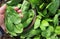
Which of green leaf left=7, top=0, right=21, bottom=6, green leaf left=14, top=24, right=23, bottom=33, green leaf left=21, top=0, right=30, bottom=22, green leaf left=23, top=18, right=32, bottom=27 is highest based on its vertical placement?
green leaf left=7, top=0, right=21, bottom=6

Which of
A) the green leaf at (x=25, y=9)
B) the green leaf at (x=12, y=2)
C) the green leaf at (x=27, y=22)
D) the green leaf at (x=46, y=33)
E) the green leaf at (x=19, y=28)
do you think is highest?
the green leaf at (x=12, y=2)

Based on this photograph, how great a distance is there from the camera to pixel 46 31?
1632mm

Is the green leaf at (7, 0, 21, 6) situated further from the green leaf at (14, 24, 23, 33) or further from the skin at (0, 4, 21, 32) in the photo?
the green leaf at (14, 24, 23, 33)

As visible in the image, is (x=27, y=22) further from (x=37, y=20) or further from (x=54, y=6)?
(x=54, y=6)

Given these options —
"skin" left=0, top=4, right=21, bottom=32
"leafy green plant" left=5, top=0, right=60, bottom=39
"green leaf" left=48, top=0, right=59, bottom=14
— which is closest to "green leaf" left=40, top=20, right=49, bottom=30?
"leafy green plant" left=5, top=0, right=60, bottom=39

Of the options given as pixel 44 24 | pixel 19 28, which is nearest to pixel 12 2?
pixel 19 28

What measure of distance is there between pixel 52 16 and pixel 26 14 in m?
0.23

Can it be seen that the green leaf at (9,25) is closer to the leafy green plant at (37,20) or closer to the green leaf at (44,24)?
the leafy green plant at (37,20)

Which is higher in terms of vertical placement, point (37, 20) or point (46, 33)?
point (37, 20)

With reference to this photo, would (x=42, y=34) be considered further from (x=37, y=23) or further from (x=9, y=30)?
(x=9, y=30)

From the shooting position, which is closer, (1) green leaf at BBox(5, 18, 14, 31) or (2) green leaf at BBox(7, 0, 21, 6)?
(1) green leaf at BBox(5, 18, 14, 31)

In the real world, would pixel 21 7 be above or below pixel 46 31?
above

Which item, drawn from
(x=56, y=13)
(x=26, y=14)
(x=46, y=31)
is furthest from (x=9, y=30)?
(x=56, y=13)

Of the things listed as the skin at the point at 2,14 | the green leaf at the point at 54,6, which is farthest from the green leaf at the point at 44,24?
the skin at the point at 2,14
